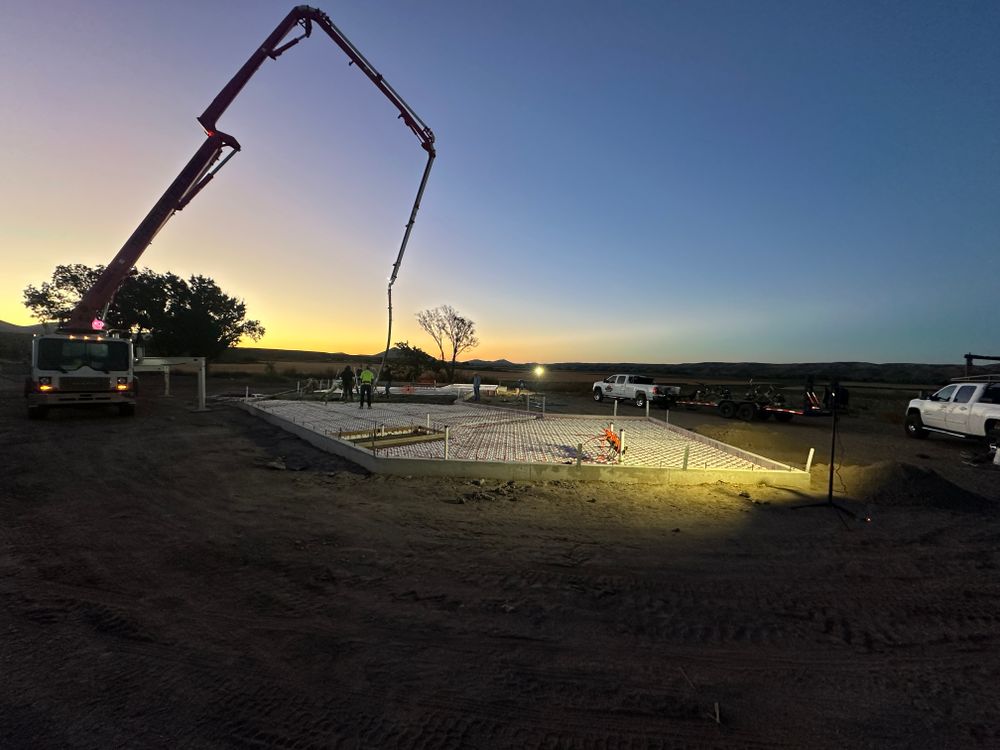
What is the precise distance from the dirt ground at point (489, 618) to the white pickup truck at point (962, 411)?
6149 mm

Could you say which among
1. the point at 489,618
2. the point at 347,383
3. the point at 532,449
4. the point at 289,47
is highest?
the point at 289,47

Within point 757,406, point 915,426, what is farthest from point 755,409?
point 915,426

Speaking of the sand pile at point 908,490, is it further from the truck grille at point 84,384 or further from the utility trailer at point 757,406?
the truck grille at point 84,384

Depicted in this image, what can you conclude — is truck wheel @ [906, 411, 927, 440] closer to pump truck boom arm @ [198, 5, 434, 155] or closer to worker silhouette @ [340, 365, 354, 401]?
pump truck boom arm @ [198, 5, 434, 155]

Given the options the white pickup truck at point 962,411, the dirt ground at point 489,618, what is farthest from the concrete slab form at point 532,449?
the white pickup truck at point 962,411

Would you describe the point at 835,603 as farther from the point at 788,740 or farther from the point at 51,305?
the point at 51,305

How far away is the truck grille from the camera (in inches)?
525

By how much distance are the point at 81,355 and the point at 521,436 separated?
12918 millimetres

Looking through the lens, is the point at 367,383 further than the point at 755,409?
No

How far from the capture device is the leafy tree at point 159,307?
130 feet

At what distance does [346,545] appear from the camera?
518cm

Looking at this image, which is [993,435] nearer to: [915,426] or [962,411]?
[962,411]

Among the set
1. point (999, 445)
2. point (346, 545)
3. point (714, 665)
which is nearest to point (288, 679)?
point (346, 545)

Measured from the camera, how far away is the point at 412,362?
36.9 metres
